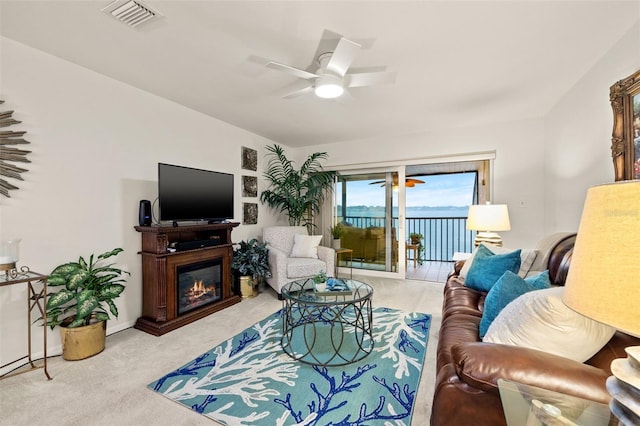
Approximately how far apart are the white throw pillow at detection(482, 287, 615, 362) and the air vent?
2.60 m

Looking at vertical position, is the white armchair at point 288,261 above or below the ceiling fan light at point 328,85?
below

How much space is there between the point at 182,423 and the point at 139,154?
98.2 inches

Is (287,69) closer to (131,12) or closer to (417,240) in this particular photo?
(131,12)

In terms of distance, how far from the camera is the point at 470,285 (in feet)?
8.09

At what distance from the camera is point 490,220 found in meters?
3.32

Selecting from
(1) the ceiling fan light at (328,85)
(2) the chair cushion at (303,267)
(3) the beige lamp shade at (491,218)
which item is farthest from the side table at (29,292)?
(3) the beige lamp shade at (491,218)

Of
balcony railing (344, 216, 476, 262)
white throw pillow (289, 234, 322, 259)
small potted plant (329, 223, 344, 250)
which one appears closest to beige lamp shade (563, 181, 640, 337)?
white throw pillow (289, 234, 322, 259)

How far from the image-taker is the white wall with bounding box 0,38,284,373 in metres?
2.10

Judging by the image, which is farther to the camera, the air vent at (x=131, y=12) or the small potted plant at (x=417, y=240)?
the small potted plant at (x=417, y=240)

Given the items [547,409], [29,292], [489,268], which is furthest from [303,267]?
[547,409]

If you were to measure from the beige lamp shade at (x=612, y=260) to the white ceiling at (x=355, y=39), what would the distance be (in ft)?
5.26

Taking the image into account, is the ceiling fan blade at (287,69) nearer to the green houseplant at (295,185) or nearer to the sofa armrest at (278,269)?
the sofa armrest at (278,269)

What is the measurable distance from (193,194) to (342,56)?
2156mm

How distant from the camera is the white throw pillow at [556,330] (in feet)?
3.46
